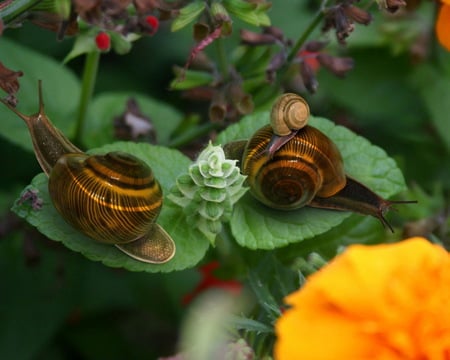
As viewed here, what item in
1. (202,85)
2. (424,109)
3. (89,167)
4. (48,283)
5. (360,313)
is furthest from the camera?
(424,109)

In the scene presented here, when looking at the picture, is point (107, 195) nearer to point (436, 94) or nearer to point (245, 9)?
point (245, 9)

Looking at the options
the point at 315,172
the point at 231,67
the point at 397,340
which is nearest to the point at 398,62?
the point at 231,67

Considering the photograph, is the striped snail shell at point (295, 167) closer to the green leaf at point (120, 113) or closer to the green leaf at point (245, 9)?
the green leaf at point (245, 9)

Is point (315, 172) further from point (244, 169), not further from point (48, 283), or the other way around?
point (48, 283)

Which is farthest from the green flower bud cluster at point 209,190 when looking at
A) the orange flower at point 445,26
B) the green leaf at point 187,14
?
the orange flower at point 445,26

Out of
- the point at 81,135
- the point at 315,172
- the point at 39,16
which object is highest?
the point at 39,16

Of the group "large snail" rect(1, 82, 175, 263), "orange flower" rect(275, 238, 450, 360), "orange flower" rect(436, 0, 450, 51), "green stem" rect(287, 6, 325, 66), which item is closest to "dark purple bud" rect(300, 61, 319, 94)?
"green stem" rect(287, 6, 325, 66)

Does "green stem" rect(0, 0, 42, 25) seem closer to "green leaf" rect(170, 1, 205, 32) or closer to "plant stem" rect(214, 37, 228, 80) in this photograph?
"green leaf" rect(170, 1, 205, 32)

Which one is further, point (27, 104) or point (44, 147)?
point (27, 104)
